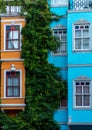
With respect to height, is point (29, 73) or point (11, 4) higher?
point (11, 4)

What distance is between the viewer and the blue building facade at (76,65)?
30.1 m

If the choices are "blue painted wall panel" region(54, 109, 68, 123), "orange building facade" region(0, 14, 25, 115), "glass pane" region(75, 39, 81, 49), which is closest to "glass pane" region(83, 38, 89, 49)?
"glass pane" region(75, 39, 81, 49)

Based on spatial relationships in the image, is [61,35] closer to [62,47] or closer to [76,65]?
[62,47]

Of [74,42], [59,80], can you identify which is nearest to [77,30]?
[74,42]

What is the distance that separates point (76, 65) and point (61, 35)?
212 centimetres

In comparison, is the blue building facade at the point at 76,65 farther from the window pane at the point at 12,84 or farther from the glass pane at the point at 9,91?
the glass pane at the point at 9,91

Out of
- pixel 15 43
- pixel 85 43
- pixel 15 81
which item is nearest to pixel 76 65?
pixel 85 43

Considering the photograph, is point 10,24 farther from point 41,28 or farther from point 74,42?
point 74,42

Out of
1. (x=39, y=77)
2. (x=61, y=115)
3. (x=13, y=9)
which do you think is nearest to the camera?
(x=61, y=115)

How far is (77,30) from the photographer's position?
31.0m

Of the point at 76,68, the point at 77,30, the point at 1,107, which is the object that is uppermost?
the point at 77,30

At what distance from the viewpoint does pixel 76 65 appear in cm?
3047

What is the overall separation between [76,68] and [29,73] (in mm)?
2510

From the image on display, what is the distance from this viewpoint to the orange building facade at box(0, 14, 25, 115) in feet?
100.0
